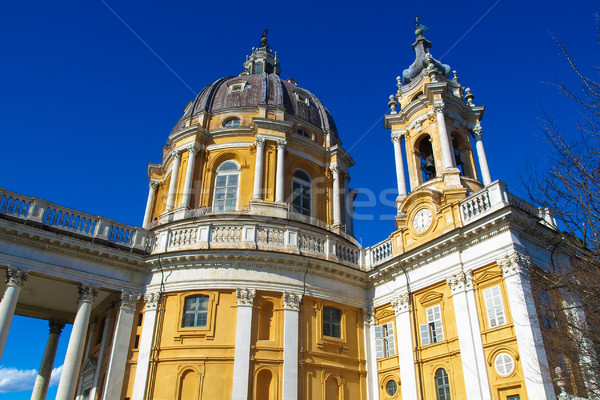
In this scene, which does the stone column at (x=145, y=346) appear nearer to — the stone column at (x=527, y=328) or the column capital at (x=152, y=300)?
the column capital at (x=152, y=300)

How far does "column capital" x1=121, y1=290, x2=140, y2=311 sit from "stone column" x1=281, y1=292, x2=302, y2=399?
5.42 meters

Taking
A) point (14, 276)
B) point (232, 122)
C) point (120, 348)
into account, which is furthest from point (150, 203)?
point (14, 276)

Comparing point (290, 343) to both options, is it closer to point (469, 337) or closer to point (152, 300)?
point (152, 300)

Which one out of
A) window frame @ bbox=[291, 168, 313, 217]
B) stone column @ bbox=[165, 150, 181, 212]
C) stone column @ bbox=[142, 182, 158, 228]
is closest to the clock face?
window frame @ bbox=[291, 168, 313, 217]

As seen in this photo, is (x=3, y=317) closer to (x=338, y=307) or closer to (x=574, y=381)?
(x=338, y=307)

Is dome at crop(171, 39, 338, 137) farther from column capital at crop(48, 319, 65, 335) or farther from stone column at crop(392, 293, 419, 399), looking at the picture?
stone column at crop(392, 293, 419, 399)

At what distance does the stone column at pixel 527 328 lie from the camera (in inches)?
508

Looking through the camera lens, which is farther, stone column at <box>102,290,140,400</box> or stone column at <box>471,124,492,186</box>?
stone column at <box>471,124,492,186</box>

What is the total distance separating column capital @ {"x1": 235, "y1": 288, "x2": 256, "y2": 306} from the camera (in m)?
17.0

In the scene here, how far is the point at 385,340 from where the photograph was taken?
61.0ft

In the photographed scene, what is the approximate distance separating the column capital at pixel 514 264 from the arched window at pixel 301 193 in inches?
441

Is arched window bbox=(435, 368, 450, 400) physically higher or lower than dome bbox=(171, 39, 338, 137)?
lower

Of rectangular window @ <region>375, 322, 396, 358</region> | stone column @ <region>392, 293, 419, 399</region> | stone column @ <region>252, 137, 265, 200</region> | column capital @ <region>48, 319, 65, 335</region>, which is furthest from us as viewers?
stone column @ <region>252, 137, 265, 200</region>

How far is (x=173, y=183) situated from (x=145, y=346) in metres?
9.40
